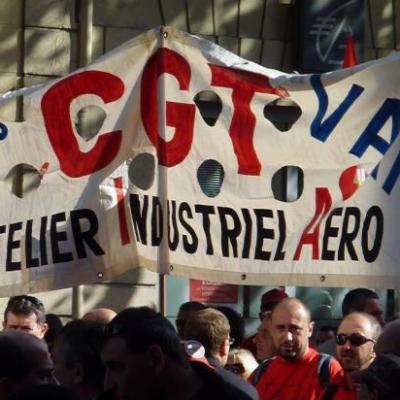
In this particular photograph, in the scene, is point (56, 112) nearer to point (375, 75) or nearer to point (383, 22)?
point (375, 75)

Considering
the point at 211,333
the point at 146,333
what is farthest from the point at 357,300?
the point at 146,333

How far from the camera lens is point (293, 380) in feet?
25.6

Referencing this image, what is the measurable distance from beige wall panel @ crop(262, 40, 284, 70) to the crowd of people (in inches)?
193

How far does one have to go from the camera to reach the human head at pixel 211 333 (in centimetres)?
743

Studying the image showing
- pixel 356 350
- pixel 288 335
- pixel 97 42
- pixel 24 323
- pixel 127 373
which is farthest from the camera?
pixel 97 42

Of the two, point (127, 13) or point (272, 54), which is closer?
point (127, 13)

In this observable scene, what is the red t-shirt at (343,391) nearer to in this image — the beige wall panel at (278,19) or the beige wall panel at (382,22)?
the beige wall panel at (278,19)

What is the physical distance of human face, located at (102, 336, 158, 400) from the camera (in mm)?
4883

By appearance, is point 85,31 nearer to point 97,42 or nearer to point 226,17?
point 97,42

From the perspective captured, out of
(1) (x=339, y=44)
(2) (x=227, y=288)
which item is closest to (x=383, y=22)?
(1) (x=339, y=44)

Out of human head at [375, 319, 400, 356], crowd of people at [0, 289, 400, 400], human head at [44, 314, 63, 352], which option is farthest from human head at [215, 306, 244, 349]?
human head at [375, 319, 400, 356]

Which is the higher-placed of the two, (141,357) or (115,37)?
(115,37)

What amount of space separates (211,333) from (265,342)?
1616 millimetres

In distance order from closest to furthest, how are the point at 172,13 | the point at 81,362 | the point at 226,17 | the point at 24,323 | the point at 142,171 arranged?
the point at 81,362 → the point at 142,171 → the point at 24,323 → the point at 172,13 → the point at 226,17
